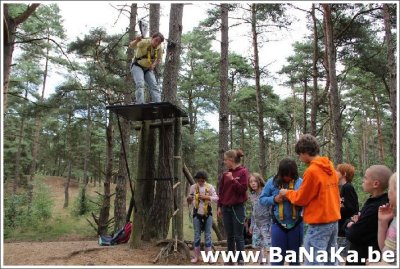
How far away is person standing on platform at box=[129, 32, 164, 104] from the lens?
582 centimetres

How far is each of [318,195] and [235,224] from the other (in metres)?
1.82

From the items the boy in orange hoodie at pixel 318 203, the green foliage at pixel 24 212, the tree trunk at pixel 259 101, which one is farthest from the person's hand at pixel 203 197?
the green foliage at pixel 24 212

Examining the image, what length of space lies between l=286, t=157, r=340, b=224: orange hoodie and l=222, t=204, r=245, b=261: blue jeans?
63.7 inches

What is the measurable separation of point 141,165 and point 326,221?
12.8ft

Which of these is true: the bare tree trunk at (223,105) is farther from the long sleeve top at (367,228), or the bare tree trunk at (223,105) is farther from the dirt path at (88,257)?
the long sleeve top at (367,228)

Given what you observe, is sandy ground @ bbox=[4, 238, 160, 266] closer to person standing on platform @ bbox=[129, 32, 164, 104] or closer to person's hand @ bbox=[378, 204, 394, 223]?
person standing on platform @ bbox=[129, 32, 164, 104]

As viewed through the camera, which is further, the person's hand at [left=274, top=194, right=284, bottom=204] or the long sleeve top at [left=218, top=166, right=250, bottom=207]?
the long sleeve top at [left=218, top=166, right=250, bottom=207]

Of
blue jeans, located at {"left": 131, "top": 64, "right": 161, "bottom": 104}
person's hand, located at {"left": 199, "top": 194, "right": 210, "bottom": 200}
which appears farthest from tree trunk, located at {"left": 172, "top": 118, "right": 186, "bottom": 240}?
blue jeans, located at {"left": 131, "top": 64, "right": 161, "bottom": 104}

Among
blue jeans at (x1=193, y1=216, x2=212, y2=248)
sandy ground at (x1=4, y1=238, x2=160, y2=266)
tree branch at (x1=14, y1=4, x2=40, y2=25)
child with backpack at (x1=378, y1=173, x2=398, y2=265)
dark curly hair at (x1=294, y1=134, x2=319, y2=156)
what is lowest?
sandy ground at (x1=4, y1=238, x2=160, y2=266)

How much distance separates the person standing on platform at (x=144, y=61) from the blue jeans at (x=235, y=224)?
7.55ft

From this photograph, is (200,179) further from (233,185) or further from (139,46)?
(139,46)

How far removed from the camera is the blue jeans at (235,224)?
4898mm

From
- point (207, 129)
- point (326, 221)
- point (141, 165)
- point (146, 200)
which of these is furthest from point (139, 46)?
point (207, 129)

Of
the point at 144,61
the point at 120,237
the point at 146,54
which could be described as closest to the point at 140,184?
the point at 120,237
